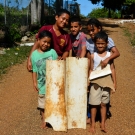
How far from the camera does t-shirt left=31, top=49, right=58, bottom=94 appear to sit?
4.27 m

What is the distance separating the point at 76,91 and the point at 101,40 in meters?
0.80

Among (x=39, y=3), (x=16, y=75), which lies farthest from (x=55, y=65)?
(x=39, y=3)

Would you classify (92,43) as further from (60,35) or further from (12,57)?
(12,57)

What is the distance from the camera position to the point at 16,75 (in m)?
7.83

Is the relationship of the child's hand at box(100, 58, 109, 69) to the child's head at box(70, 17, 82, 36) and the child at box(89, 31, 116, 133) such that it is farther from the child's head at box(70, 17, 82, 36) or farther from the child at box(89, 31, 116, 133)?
the child's head at box(70, 17, 82, 36)

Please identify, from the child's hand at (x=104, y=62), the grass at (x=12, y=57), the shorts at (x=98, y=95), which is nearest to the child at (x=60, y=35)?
the child's hand at (x=104, y=62)

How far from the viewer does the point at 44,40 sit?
13.8 feet

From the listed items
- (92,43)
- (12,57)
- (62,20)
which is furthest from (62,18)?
(12,57)

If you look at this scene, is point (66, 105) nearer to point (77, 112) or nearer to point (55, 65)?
point (77, 112)

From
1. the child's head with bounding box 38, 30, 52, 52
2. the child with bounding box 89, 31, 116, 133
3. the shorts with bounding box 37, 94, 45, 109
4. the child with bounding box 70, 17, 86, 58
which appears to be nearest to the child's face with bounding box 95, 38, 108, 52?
the child with bounding box 89, 31, 116, 133

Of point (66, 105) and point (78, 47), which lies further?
point (78, 47)

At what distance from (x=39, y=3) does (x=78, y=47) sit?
11.9m

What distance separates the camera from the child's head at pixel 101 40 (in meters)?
4.16

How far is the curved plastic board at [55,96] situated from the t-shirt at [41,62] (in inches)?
7.0
